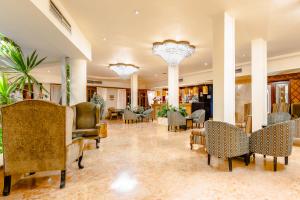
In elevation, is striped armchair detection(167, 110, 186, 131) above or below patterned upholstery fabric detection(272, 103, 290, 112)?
below

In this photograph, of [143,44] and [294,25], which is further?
[143,44]

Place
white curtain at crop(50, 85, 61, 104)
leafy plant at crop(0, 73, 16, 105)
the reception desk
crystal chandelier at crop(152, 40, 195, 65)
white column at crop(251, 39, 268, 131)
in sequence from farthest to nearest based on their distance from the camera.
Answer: white curtain at crop(50, 85, 61, 104) < the reception desk < crystal chandelier at crop(152, 40, 195, 65) < white column at crop(251, 39, 268, 131) < leafy plant at crop(0, 73, 16, 105)

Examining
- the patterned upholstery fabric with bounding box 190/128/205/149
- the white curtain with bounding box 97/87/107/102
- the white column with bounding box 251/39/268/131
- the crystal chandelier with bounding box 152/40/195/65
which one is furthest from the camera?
the white curtain with bounding box 97/87/107/102

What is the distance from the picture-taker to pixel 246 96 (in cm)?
988

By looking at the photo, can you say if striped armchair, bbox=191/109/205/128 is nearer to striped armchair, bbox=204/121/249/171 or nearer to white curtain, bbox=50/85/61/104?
striped armchair, bbox=204/121/249/171

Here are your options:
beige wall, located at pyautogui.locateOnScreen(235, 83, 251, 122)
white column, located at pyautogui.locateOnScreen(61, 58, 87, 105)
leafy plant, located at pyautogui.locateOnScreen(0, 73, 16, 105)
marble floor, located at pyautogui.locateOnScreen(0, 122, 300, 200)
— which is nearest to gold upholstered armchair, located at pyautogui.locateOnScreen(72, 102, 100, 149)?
white column, located at pyautogui.locateOnScreen(61, 58, 87, 105)

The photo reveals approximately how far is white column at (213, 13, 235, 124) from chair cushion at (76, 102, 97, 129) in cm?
321

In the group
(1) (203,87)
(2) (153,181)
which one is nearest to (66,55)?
(2) (153,181)

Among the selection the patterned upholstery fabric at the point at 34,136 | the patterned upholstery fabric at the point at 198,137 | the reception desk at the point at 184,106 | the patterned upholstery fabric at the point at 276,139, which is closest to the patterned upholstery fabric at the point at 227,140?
the patterned upholstery fabric at the point at 276,139

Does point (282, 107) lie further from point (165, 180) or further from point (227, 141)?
point (165, 180)

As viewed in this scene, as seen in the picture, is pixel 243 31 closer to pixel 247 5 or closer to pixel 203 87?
pixel 247 5

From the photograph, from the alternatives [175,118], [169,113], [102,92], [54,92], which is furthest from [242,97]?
[54,92]

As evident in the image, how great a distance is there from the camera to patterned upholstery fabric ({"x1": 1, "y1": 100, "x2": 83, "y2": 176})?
2336 millimetres

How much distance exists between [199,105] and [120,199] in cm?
1012
